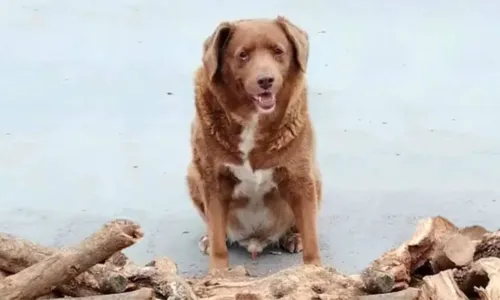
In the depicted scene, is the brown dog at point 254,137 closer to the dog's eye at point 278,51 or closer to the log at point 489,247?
the dog's eye at point 278,51

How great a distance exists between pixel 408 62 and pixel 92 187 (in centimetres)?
197

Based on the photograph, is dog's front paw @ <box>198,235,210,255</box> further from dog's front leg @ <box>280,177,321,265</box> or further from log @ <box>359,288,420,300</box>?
log @ <box>359,288,420,300</box>

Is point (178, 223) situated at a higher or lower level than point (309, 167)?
lower

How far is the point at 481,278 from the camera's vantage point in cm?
254

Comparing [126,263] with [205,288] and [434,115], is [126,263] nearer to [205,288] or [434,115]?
[205,288]

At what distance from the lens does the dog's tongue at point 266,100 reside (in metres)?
3.18

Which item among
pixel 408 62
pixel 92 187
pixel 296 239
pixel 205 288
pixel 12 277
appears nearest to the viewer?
pixel 12 277

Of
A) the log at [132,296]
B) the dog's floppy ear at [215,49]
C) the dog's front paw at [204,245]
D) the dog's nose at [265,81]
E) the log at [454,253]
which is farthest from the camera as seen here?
the dog's front paw at [204,245]

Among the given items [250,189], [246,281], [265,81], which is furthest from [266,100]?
[246,281]

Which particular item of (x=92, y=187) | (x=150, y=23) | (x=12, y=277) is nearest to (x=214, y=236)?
(x=92, y=187)

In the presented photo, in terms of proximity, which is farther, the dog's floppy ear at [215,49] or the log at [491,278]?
the dog's floppy ear at [215,49]

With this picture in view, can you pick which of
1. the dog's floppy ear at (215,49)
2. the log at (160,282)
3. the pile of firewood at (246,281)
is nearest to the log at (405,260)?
the pile of firewood at (246,281)

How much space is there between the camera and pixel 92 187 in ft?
13.1

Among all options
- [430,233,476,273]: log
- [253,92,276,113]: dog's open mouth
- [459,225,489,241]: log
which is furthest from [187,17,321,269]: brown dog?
[430,233,476,273]: log
